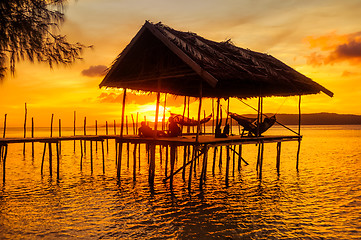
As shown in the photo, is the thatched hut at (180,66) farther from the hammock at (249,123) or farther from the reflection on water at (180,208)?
the reflection on water at (180,208)

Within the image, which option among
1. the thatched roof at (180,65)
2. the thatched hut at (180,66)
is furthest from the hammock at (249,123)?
the thatched roof at (180,65)

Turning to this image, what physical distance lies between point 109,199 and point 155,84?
535 centimetres

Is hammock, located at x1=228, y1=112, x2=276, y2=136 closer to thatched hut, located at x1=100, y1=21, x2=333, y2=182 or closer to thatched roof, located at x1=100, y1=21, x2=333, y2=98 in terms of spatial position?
thatched hut, located at x1=100, y1=21, x2=333, y2=182

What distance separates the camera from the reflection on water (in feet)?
22.7

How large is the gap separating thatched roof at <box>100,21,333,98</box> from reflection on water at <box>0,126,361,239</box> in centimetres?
322

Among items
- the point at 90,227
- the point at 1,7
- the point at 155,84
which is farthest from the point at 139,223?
the point at 155,84

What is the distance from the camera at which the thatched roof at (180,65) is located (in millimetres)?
9766

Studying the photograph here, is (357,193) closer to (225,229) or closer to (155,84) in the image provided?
(225,229)

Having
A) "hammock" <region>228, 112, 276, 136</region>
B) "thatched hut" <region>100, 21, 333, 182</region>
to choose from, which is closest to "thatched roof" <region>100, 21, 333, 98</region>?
"thatched hut" <region>100, 21, 333, 182</region>

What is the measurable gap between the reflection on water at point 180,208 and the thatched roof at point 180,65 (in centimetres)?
322

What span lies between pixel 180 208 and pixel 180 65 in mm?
4317

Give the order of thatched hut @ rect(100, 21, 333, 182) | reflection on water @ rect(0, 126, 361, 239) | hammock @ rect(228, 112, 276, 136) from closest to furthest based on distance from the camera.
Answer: reflection on water @ rect(0, 126, 361, 239) → thatched hut @ rect(100, 21, 333, 182) → hammock @ rect(228, 112, 276, 136)

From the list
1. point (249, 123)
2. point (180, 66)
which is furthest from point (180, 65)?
point (249, 123)

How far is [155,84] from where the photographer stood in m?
13.7
